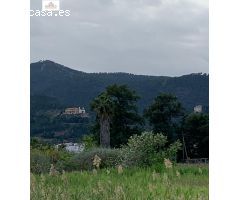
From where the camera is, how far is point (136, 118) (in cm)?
1769

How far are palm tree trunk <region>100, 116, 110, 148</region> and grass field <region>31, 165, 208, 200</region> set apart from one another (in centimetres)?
27

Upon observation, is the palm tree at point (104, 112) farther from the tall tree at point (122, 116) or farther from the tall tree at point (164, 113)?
the tall tree at point (164, 113)

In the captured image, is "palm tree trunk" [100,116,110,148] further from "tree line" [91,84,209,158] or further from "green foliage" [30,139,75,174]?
"green foliage" [30,139,75,174]

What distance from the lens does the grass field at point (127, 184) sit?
689 inches

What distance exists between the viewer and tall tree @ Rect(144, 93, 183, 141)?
17.7 meters

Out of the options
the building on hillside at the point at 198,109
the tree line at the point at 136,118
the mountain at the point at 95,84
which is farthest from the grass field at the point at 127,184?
the mountain at the point at 95,84

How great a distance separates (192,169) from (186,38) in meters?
1.16

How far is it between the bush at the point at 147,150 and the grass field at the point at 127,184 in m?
0.09

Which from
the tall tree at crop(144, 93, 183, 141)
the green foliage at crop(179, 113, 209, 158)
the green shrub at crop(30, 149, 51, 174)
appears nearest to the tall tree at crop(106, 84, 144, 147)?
the tall tree at crop(144, 93, 183, 141)

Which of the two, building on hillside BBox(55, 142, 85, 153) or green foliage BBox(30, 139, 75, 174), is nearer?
green foliage BBox(30, 139, 75, 174)

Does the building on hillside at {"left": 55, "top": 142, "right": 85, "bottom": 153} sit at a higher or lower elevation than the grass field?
higher

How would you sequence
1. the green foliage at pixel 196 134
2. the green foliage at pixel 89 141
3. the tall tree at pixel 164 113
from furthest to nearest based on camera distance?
the green foliage at pixel 89 141
the tall tree at pixel 164 113
the green foliage at pixel 196 134

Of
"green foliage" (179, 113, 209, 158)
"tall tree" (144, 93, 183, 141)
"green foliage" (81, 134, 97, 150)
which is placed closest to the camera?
"green foliage" (179, 113, 209, 158)
